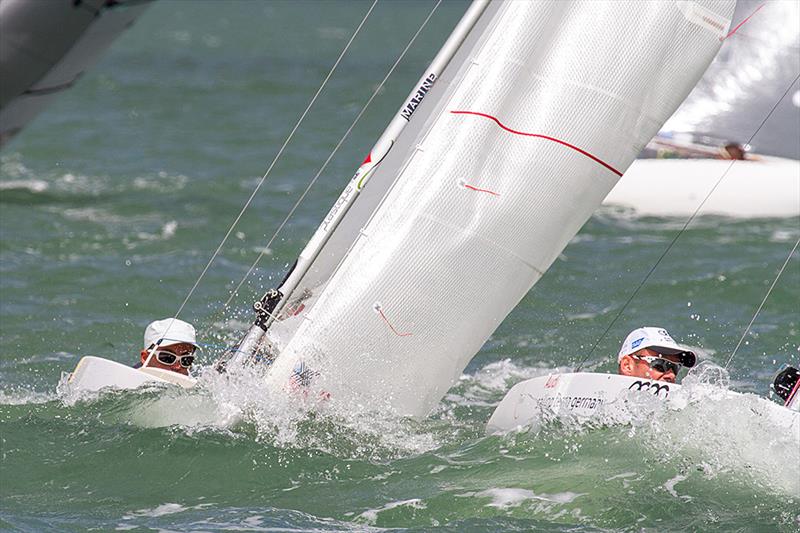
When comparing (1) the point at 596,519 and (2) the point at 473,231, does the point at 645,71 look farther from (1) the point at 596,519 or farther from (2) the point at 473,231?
(1) the point at 596,519

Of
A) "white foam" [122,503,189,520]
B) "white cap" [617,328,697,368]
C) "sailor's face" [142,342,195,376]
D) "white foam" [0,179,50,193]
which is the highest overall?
"white cap" [617,328,697,368]

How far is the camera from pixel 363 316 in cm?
711

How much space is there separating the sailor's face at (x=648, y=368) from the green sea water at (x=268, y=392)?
0.31m

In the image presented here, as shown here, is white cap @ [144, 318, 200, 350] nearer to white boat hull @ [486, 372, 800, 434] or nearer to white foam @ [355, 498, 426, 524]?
white boat hull @ [486, 372, 800, 434]

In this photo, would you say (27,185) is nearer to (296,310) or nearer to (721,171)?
(721,171)

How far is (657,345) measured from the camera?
6.98 metres

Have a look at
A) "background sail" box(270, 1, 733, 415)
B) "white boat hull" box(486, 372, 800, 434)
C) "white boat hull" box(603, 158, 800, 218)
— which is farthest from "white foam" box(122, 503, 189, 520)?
"white boat hull" box(603, 158, 800, 218)

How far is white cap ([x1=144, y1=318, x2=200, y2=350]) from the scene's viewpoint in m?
7.75

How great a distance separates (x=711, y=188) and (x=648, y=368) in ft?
26.2

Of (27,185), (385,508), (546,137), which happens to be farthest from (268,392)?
(27,185)

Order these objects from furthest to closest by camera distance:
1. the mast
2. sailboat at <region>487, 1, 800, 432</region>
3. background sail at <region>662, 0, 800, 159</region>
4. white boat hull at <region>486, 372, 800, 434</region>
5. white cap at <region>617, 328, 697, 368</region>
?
background sail at <region>662, 0, 800, 159</region>
the mast
white cap at <region>617, 328, 697, 368</region>
sailboat at <region>487, 1, 800, 432</region>
white boat hull at <region>486, 372, 800, 434</region>

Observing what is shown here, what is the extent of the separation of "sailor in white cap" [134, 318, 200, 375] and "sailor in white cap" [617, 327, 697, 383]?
2.33 m

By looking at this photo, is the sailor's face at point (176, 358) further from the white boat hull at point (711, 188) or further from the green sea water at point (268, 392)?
the white boat hull at point (711, 188)

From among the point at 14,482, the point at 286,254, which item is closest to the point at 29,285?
the point at 286,254
